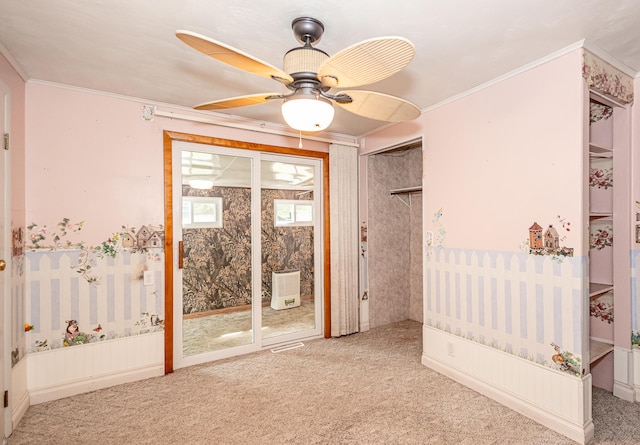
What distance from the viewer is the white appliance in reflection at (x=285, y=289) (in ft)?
11.9

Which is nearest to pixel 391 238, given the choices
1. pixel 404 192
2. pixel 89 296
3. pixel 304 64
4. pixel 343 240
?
pixel 404 192

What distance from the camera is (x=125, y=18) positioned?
66.9 inches

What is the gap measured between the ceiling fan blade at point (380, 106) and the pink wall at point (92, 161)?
199 cm

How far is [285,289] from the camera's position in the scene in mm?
A: 3711

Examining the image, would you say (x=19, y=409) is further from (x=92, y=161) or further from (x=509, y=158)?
(x=509, y=158)

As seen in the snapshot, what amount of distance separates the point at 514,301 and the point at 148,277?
118 inches

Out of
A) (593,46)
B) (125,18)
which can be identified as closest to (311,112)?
(125,18)

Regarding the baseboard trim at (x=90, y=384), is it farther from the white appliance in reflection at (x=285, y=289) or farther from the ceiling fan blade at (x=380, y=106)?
the ceiling fan blade at (x=380, y=106)

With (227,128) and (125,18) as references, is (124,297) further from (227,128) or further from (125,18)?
(125,18)

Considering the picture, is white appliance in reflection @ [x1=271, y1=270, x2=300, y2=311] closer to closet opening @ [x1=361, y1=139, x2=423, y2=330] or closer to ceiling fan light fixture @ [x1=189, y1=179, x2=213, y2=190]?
closet opening @ [x1=361, y1=139, x2=423, y2=330]

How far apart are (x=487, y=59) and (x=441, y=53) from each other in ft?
1.17

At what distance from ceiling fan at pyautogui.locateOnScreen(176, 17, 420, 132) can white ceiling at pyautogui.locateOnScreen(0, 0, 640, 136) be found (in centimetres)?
25

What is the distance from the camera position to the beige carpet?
2023 millimetres

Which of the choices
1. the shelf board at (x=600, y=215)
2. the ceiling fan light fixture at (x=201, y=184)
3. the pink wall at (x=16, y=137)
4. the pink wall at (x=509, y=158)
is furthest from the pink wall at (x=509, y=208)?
the pink wall at (x=16, y=137)
